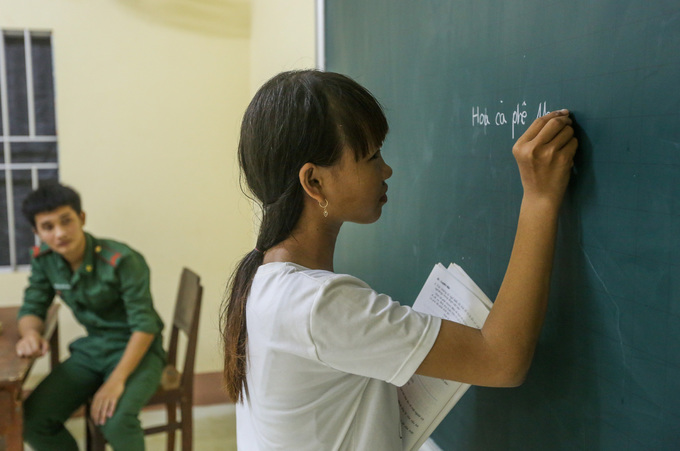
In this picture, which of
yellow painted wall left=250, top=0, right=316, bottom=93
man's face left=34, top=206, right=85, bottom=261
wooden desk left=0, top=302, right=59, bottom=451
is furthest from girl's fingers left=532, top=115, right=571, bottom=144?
man's face left=34, top=206, right=85, bottom=261

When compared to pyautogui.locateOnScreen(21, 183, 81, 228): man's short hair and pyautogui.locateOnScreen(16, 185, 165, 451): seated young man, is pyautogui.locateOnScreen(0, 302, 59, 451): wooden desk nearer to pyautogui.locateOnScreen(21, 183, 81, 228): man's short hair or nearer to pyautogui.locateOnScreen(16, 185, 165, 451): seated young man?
pyautogui.locateOnScreen(16, 185, 165, 451): seated young man

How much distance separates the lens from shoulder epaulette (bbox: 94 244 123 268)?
2467mm

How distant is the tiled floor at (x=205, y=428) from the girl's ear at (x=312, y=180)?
2.46 metres

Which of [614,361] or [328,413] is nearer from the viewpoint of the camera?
[614,361]

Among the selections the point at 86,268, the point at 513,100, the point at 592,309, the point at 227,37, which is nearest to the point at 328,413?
the point at 592,309

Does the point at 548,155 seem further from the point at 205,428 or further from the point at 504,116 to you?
the point at 205,428

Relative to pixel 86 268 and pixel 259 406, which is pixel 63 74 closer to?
pixel 86 268

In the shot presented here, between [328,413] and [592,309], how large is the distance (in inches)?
15.1

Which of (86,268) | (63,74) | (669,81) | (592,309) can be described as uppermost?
(63,74)

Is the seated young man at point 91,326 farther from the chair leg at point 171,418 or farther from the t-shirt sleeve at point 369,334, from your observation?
the t-shirt sleeve at point 369,334

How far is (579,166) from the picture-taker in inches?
31.7

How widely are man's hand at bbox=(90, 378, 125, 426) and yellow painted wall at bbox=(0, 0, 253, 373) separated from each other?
3.83 ft

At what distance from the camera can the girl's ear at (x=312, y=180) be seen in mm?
876

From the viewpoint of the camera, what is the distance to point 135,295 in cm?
246
